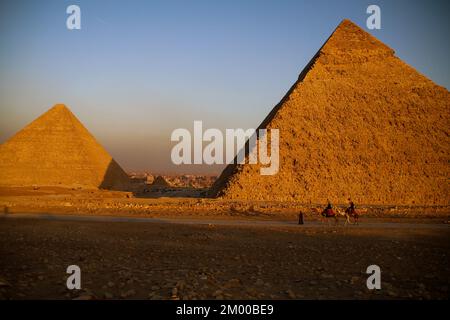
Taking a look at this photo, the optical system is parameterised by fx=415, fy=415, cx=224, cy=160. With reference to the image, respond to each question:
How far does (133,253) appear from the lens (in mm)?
9867

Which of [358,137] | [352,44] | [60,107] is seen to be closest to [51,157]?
[60,107]

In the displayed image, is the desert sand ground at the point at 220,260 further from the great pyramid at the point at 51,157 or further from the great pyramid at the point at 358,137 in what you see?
the great pyramid at the point at 51,157

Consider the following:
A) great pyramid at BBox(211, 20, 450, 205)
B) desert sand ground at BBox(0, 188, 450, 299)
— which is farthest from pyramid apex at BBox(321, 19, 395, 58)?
desert sand ground at BBox(0, 188, 450, 299)

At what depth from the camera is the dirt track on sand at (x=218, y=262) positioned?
6426mm

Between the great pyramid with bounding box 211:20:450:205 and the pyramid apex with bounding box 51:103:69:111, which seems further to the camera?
the pyramid apex with bounding box 51:103:69:111

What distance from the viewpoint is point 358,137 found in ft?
118

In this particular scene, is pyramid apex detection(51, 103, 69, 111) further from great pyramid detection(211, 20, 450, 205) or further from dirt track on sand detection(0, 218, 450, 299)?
dirt track on sand detection(0, 218, 450, 299)

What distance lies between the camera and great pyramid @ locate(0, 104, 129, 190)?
158 feet

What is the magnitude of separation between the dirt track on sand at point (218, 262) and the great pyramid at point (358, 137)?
17484mm

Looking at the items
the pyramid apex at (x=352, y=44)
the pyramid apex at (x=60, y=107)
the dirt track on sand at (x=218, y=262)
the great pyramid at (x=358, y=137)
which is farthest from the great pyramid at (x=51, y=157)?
the dirt track on sand at (x=218, y=262)

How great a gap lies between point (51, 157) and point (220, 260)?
44.6 meters

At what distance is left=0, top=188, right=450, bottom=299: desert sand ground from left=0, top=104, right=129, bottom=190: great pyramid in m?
33.2

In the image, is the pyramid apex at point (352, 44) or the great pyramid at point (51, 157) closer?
the pyramid apex at point (352, 44)

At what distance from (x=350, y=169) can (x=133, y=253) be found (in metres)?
26.8
